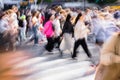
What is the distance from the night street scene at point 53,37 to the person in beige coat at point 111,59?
159cm

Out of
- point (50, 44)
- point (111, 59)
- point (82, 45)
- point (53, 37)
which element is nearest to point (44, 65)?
point (50, 44)

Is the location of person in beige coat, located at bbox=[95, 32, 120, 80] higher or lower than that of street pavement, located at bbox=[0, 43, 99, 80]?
higher

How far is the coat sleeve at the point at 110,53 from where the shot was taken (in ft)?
4.39

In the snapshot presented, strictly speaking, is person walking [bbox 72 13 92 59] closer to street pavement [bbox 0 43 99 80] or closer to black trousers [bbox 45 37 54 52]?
street pavement [bbox 0 43 99 80]

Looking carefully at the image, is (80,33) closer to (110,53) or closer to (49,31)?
(49,31)

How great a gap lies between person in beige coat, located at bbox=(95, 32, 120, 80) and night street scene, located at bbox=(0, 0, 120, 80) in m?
1.59

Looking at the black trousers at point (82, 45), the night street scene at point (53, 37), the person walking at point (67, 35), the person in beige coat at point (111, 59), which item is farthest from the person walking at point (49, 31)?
the person in beige coat at point (111, 59)

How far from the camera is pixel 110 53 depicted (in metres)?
1.35

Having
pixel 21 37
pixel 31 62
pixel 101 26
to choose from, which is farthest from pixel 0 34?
pixel 101 26

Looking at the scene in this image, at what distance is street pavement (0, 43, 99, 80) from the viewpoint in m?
3.32

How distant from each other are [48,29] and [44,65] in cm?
35

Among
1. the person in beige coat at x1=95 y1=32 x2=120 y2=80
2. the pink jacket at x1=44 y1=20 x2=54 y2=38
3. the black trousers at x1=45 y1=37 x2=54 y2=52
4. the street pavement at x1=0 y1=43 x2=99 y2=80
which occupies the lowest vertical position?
the street pavement at x1=0 y1=43 x2=99 y2=80

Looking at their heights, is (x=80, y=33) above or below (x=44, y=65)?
above

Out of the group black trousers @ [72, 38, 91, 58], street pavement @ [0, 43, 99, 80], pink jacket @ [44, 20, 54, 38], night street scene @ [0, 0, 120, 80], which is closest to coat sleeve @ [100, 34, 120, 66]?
night street scene @ [0, 0, 120, 80]
